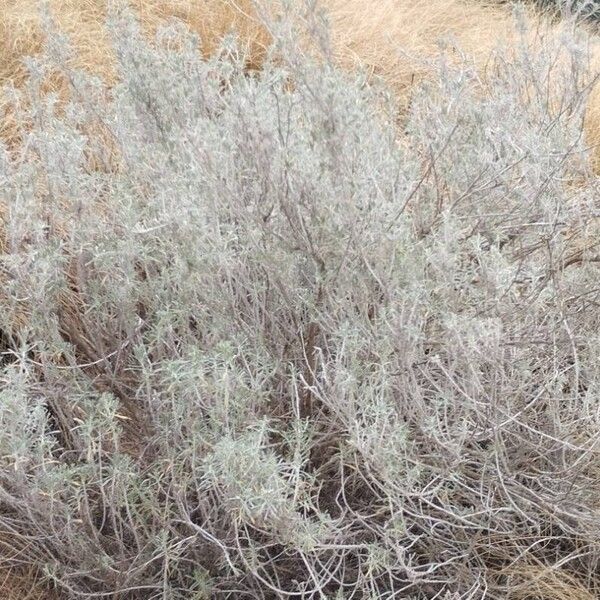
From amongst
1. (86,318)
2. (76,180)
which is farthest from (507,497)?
(76,180)

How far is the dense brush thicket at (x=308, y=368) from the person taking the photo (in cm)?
186

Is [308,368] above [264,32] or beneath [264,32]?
above

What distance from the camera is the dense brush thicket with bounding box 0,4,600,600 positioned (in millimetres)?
1857

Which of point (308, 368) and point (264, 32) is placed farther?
point (264, 32)

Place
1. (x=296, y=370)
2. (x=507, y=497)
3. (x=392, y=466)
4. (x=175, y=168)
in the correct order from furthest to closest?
(x=175, y=168), (x=296, y=370), (x=507, y=497), (x=392, y=466)

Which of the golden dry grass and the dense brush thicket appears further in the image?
the golden dry grass

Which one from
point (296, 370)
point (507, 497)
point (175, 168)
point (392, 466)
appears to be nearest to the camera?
point (392, 466)

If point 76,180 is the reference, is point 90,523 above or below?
below

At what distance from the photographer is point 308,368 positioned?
6.64 feet

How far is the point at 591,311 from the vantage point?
2266 millimetres

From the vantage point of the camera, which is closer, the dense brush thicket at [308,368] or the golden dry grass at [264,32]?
the dense brush thicket at [308,368]

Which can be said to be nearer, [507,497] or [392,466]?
[392,466]

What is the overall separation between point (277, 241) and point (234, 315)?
18cm

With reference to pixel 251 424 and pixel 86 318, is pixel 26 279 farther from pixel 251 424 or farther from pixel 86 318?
pixel 251 424
